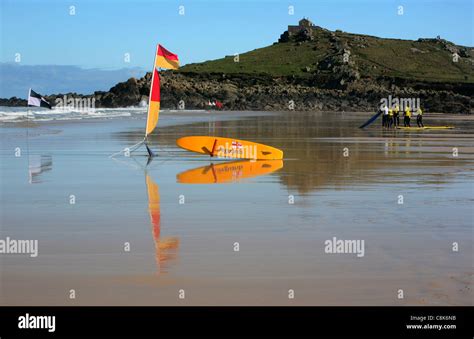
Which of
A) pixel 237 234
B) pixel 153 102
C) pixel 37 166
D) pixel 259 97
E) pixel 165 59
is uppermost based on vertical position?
pixel 259 97

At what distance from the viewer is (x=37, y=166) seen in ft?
69.7

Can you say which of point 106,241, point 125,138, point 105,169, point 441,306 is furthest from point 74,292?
point 125,138

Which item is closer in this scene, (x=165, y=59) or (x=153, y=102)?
(x=165, y=59)

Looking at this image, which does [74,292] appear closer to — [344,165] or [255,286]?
[255,286]

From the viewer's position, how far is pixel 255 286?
27.5 feet

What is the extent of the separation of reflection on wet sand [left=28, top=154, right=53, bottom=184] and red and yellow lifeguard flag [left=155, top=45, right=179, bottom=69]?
4327 millimetres

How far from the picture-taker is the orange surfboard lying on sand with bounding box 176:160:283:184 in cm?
1823

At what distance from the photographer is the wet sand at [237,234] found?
324 inches

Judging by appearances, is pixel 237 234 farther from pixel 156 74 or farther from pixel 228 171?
pixel 156 74

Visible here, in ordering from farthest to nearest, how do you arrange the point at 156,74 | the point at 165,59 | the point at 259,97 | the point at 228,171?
the point at 259,97 → the point at 156,74 → the point at 165,59 → the point at 228,171

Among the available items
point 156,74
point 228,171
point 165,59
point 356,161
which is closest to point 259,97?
point 156,74

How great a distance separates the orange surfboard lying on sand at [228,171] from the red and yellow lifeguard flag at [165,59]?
3.87 metres

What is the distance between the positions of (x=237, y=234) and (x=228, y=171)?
8.95 meters
